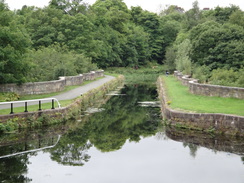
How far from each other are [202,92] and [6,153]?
49.4 feet

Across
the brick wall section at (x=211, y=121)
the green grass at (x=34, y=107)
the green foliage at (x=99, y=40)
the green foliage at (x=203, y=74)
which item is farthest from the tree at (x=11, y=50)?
the green foliage at (x=203, y=74)

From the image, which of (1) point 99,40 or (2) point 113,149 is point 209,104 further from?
(1) point 99,40

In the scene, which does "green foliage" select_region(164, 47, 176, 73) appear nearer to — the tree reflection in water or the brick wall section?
A: the tree reflection in water

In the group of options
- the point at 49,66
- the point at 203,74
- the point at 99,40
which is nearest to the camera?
the point at 49,66

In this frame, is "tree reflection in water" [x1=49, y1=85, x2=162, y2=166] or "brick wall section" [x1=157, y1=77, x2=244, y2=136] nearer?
"tree reflection in water" [x1=49, y1=85, x2=162, y2=166]

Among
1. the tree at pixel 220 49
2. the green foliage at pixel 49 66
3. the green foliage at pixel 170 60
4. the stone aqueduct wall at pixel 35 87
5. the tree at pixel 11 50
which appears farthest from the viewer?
the green foliage at pixel 170 60

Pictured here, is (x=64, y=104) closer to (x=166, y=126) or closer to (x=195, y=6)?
(x=166, y=126)

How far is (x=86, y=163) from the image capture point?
13.1 m

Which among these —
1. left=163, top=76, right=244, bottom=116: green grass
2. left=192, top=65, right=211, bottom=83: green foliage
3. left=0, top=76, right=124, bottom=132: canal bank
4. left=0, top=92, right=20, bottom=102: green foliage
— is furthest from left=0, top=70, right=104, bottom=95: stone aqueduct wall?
left=192, top=65, right=211, bottom=83: green foliage

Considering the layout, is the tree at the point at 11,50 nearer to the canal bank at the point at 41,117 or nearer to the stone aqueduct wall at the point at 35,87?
the stone aqueduct wall at the point at 35,87

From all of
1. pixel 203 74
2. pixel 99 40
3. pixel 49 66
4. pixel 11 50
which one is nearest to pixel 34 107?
pixel 11 50

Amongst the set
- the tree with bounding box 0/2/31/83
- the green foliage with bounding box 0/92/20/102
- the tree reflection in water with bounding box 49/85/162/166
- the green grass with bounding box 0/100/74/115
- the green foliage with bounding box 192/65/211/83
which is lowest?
the tree reflection in water with bounding box 49/85/162/166

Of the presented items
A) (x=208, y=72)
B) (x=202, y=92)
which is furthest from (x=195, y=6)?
(x=202, y=92)

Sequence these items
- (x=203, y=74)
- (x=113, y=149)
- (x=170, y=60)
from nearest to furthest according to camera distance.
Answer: (x=113, y=149) → (x=203, y=74) → (x=170, y=60)
